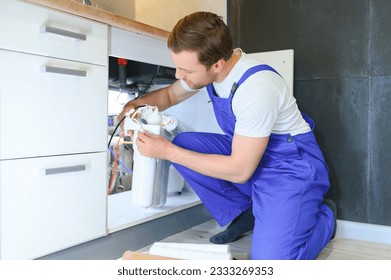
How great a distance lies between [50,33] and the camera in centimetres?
104

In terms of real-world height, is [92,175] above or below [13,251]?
above

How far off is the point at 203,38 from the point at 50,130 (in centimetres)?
52

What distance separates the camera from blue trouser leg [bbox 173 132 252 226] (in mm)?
1438

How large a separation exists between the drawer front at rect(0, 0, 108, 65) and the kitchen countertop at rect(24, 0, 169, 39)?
2cm

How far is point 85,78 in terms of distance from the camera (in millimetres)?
1159

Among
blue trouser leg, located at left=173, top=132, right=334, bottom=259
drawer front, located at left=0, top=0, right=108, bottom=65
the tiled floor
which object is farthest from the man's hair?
the tiled floor

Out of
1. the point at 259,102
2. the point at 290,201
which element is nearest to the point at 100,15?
the point at 259,102

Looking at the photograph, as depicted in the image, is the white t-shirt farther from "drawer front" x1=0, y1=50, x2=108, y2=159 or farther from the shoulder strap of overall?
"drawer front" x1=0, y1=50, x2=108, y2=159

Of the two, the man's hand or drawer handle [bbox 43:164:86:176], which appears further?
the man's hand

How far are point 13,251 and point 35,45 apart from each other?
1.83 feet

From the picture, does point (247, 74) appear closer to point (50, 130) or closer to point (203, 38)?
point (203, 38)

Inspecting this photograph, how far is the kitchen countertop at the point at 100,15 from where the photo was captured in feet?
3.35
